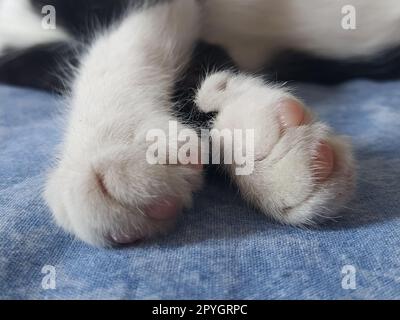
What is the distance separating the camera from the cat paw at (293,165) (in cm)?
64

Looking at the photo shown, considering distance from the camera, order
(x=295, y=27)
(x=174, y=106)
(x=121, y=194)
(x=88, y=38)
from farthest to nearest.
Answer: (x=295, y=27) → (x=88, y=38) → (x=174, y=106) → (x=121, y=194)

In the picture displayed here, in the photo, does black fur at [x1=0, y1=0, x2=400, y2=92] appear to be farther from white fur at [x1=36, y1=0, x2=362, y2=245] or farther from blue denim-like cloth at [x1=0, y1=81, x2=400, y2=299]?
blue denim-like cloth at [x1=0, y1=81, x2=400, y2=299]

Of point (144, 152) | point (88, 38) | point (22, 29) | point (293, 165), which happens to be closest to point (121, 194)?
point (144, 152)

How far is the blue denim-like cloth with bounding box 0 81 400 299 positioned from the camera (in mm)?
561

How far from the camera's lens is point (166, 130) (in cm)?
69

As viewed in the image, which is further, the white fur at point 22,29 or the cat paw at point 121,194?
the white fur at point 22,29

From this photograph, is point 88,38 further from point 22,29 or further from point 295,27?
point 295,27

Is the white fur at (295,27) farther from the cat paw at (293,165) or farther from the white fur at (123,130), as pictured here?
the cat paw at (293,165)

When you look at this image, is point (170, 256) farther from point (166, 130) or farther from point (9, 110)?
point (9, 110)

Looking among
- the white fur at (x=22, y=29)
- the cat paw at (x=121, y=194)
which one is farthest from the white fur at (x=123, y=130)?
the white fur at (x=22, y=29)

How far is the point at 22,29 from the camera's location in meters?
1.07

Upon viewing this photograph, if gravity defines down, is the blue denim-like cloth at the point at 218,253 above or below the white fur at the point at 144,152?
below

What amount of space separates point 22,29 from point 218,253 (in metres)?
0.68
